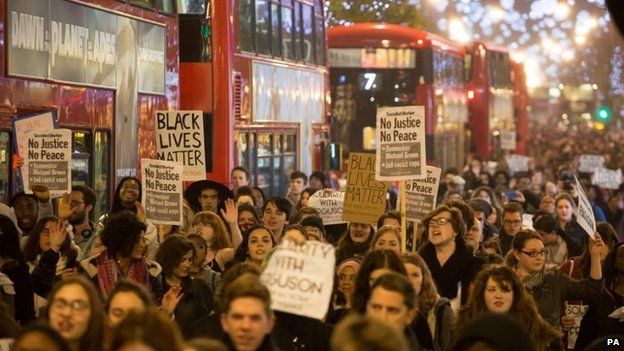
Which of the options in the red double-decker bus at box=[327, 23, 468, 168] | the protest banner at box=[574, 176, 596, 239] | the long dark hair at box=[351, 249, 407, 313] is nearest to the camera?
the long dark hair at box=[351, 249, 407, 313]

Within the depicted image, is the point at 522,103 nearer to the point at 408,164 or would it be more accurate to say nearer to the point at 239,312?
the point at 408,164

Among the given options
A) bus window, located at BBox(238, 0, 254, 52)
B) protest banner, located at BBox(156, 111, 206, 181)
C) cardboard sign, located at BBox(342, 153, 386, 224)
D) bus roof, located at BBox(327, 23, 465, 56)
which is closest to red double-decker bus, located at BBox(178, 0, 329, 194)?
bus window, located at BBox(238, 0, 254, 52)

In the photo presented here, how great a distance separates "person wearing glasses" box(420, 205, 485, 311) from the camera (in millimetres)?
11547

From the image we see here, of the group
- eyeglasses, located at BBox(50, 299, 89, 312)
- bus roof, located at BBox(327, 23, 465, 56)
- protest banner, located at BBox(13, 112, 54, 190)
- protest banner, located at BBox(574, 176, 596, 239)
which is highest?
bus roof, located at BBox(327, 23, 465, 56)

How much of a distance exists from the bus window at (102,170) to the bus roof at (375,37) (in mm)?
16251

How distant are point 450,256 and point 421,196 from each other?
14.9ft

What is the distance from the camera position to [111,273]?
10.7 meters

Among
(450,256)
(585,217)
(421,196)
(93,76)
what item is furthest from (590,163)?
(450,256)

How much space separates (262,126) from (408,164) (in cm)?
749

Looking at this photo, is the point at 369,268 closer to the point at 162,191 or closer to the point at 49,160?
the point at 49,160

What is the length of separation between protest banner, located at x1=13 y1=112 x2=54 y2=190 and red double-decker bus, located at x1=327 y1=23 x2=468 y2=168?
1774cm

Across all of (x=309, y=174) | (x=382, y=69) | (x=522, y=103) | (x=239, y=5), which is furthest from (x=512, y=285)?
(x=522, y=103)

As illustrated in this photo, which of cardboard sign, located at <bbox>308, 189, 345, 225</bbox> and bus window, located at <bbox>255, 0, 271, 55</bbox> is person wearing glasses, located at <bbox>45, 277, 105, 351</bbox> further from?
bus window, located at <bbox>255, 0, 271, 55</bbox>

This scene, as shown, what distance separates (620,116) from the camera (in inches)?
3967
